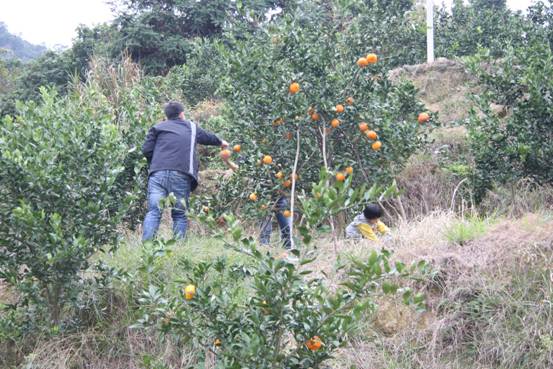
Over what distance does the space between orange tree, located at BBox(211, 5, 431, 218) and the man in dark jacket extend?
0.35 meters

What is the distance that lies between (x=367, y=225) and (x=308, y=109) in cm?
113

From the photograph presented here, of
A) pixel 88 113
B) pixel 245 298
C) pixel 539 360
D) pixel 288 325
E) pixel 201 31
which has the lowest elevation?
pixel 539 360

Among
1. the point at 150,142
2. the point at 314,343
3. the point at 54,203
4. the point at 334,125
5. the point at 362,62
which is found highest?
the point at 362,62

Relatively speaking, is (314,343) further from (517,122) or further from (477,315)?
(517,122)

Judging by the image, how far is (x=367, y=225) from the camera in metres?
5.80

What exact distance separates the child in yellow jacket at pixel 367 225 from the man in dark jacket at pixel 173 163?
1345 millimetres

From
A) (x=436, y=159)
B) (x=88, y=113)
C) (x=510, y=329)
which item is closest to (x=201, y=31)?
(x=436, y=159)

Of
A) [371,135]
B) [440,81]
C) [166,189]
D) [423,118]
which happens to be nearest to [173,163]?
[166,189]

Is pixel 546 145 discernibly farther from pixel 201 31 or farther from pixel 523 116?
pixel 201 31

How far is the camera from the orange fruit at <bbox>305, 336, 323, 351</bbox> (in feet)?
10.0

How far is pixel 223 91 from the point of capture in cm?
614

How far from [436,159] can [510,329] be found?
423cm

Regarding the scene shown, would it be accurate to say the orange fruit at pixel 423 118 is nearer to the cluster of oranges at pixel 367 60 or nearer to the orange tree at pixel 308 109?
the orange tree at pixel 308 109

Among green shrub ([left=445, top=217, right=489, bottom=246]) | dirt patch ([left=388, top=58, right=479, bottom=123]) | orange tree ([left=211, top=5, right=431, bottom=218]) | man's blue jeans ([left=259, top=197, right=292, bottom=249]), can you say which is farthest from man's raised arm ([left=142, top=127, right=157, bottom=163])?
dirt patch ([left=388, top=58, right=479, bottom=123])
